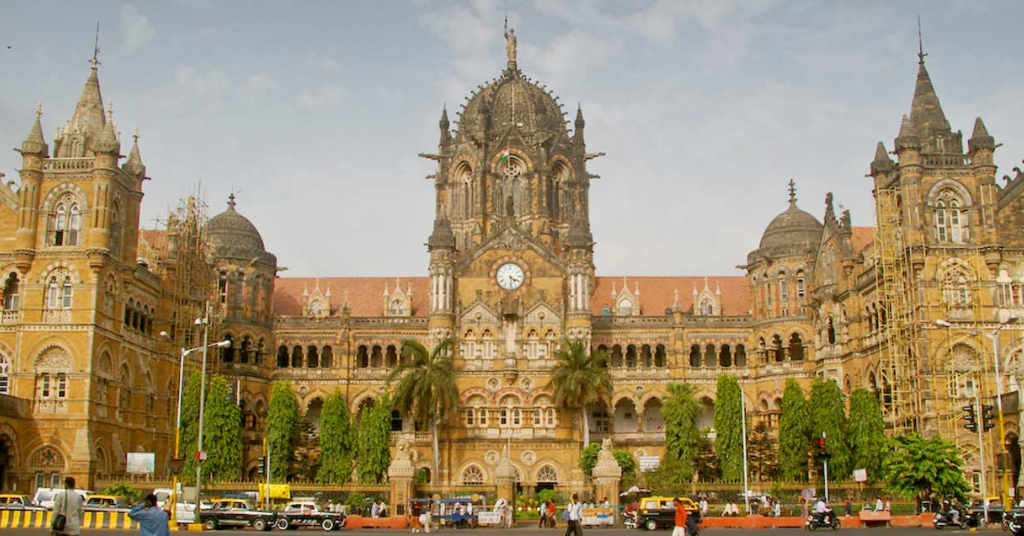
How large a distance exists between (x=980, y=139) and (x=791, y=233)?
63.9ft

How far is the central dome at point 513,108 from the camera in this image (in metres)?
95.4

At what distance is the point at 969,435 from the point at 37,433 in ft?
172

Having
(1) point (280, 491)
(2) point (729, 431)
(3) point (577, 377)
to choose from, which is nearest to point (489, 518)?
(1) point (280, 491)

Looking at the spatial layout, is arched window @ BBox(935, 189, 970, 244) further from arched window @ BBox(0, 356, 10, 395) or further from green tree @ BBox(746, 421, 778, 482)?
arched window @ BBox(0, 356, 10, 395)

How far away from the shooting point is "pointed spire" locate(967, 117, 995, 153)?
6756cm

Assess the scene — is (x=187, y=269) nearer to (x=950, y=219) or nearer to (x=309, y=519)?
(x=309, y=519)

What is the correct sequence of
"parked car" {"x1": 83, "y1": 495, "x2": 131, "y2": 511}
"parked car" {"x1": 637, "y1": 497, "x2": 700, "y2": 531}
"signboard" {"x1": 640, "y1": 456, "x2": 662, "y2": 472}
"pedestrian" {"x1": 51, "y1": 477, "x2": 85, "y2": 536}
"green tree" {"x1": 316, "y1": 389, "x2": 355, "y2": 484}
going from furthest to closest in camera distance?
"signboard" {"x1": 640, "y1": 456, "x2": 662, "y2": 472}
"green tree" {"x1": 316, "y1": 389, "x2": 355, "y2": 484}
"parked car" {"x1": 637, "y1": 497, "x2": 700, "y2": 531}
"parked car" {"x1": 83, "y1": 495, "x2": 131, "y2": 511}
"pedestrian" {"x1": 51, "y1": 477, "x2": 85, "y2": 536}

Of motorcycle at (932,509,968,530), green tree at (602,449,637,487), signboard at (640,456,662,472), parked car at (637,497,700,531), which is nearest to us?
motorcycle at (932,509,968,530)

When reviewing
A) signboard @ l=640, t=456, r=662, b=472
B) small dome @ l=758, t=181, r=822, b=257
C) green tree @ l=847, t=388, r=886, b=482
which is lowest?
signboard @ l=640, t=456, r=662, b=472

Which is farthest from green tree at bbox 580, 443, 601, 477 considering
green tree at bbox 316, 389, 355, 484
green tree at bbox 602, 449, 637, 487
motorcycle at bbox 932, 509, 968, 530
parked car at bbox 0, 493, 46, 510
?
parked car at bbox 0, 493, 46, 510

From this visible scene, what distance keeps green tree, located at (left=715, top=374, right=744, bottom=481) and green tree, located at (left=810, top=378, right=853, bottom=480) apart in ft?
21.5

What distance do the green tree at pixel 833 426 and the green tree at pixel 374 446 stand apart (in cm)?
2658

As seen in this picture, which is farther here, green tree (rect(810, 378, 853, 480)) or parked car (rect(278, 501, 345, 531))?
green tree (rect(810, 378, 853, 480))

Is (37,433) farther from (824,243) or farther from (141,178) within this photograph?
(824,243)
